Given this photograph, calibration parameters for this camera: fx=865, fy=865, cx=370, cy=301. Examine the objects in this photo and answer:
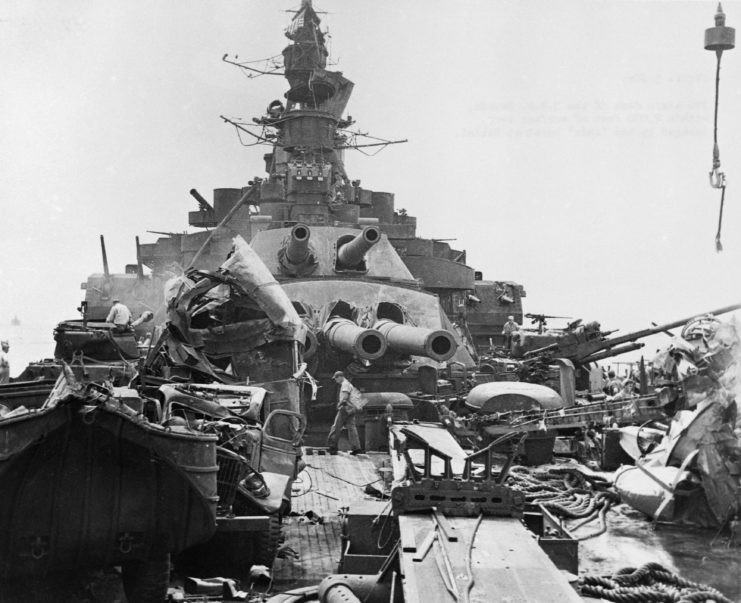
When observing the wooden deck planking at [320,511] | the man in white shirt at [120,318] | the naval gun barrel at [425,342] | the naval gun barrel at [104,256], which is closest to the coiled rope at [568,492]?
the wooden deck planking at [320,511]

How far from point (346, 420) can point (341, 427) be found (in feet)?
0.44

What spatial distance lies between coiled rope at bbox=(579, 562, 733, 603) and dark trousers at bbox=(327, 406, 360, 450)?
19.0ft

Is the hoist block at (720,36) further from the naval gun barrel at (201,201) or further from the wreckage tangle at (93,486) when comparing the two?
the naval gun barrel at (201,201)

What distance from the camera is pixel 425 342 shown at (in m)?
10.8

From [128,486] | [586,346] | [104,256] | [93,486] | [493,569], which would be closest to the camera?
[493,569]

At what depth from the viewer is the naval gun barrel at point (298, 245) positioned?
41.7 ft

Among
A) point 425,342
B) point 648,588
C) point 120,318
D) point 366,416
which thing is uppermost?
point 120,318

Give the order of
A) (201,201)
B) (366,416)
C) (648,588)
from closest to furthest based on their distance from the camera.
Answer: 1. (648,588)
2. (366,416)
3. (201,201)

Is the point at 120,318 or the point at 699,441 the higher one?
the point at 120,318

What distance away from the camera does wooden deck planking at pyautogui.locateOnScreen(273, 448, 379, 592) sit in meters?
6.03

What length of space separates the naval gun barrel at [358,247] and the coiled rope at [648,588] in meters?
8.15

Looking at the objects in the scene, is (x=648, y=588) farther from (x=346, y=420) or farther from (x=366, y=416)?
(x=366, y=416)

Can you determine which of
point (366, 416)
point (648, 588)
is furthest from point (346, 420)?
point (648, 588)

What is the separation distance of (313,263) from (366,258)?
1.23 m
